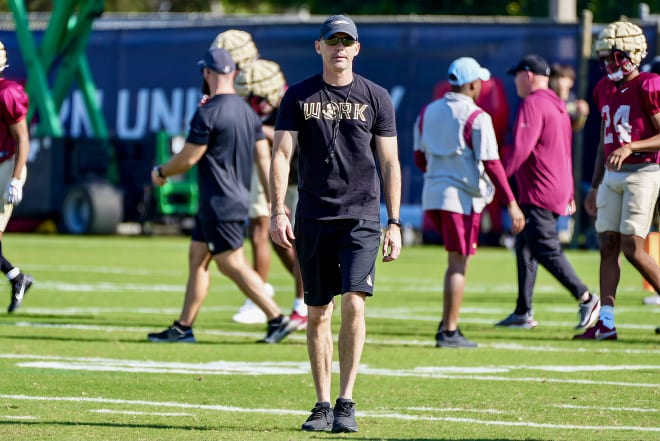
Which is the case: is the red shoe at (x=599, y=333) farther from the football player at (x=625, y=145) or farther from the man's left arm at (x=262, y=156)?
the man's left arm at (x=262, y=156)

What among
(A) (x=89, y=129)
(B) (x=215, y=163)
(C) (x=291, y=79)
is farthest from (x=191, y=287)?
(A) (x=89, y=129)

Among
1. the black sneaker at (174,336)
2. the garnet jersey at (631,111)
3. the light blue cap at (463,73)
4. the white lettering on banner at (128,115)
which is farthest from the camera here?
the white lettering on banner at (128,115)

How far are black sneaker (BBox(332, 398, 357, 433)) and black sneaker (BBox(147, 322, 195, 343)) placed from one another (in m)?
4.20

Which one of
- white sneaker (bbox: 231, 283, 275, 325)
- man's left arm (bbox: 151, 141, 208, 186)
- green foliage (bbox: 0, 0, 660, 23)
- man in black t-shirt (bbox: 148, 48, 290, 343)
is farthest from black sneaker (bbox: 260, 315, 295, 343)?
green foliage (bbox: 0, 0, 660, 23)

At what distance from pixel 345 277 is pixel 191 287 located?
4.21 meters

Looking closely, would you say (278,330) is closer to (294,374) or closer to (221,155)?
(221,155)

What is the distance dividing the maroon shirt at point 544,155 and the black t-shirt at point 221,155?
246 cm

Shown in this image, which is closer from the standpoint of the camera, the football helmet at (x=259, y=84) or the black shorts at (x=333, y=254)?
the black shorts at (x=333, y=254)

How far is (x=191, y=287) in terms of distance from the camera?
12328mm

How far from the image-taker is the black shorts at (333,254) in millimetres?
8297

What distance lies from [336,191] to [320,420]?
115 cm

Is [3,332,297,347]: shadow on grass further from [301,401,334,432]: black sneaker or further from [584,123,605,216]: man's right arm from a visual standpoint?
[301,401,334,432]: black sneaker

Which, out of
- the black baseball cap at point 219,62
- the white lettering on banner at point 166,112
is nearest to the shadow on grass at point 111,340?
the black baseball cap at point 219,62

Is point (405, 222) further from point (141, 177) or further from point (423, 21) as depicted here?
point (141, 177)
